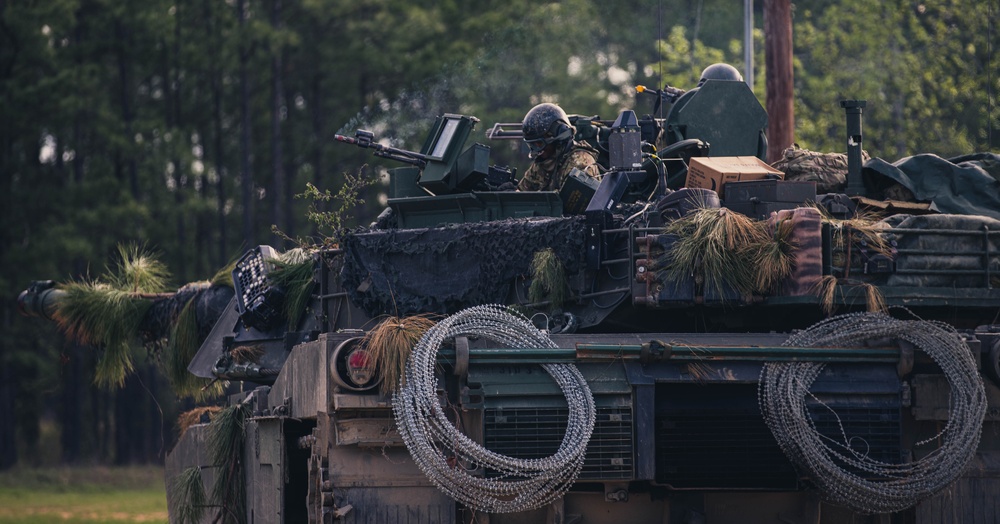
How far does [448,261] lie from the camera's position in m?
10.9

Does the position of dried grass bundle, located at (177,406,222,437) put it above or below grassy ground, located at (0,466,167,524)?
above

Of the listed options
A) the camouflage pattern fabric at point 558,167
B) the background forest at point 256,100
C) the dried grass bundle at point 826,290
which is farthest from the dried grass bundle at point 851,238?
the background forest at point 256,100

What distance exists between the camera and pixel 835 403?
30.2 ft

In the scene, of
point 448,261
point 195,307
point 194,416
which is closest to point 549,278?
point 448,261

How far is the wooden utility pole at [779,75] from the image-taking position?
66.3 feet

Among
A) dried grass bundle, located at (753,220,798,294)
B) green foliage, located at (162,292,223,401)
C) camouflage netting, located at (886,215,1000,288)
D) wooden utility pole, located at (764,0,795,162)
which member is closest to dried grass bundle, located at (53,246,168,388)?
green foliage, located at (162,292,223,401)

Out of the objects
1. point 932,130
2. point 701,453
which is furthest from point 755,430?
point 932,130

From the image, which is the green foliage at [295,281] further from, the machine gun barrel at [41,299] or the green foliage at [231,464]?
the machine gun barrel at [41,299]

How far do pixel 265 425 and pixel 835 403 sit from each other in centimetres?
377

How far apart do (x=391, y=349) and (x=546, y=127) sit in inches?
139

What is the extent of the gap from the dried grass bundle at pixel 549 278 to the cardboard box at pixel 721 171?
4.15 ft

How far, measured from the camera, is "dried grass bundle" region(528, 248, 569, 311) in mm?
10234

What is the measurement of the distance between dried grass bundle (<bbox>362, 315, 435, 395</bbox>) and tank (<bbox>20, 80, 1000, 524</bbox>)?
0.01 metres

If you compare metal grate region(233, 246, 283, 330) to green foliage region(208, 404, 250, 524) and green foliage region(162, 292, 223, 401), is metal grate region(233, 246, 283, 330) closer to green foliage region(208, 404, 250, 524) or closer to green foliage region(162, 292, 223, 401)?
green foliage region(208, 404, 250, 524)
